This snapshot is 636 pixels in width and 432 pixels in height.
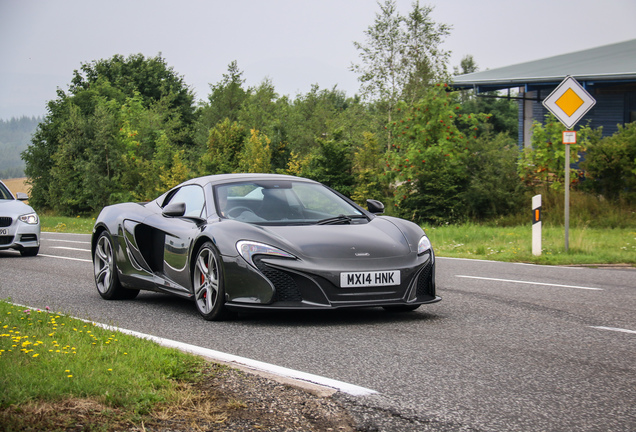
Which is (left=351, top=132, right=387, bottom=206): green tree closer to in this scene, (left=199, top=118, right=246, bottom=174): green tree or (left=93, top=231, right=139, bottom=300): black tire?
(left=199, top=118, right=246, bottom=174): green tree

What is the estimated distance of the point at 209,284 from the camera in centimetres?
679

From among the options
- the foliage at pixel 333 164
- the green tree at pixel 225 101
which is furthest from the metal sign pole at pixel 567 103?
the green tree at pixel 225 101

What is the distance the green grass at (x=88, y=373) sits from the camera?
12.0ft

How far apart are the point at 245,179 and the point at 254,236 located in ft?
4.52

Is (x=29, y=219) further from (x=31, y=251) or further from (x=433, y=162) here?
(x=433, y=162)

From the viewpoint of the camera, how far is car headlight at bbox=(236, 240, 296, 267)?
6.38 meters

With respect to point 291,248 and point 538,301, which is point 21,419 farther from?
point 538,301

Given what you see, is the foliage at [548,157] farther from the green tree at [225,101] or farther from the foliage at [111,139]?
the green tree at [225,101]

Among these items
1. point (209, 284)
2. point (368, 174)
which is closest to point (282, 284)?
point (209, 284)

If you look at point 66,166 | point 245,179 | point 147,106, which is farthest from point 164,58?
point 245,179

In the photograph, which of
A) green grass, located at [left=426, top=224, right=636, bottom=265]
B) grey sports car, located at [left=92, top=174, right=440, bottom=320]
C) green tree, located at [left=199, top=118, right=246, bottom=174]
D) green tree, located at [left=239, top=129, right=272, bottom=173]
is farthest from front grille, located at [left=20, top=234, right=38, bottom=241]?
green tree, located at [left=199, top=118, right=246, bottom=174]

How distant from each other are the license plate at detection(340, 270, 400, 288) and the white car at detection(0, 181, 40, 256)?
9.64m

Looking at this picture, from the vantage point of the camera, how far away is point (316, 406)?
3.98m

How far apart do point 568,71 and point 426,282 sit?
2357 centimetres
